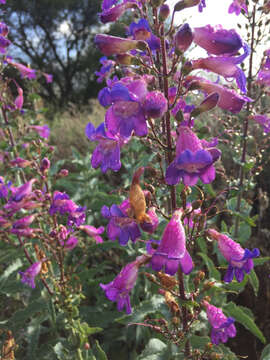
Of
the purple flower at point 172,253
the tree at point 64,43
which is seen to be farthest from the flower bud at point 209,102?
the tree at point 64,43

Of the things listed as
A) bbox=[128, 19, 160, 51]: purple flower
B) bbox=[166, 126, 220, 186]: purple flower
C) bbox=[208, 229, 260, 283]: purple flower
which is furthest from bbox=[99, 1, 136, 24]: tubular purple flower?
bbox=[208, 229, 260, 283]: purple flower

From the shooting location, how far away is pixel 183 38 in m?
1.19

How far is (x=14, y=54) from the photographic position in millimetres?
19922

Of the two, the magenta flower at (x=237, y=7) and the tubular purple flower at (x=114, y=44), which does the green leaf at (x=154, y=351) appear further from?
the magenta flower at (x=237, y=7)

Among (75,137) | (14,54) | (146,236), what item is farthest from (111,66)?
(14,54)

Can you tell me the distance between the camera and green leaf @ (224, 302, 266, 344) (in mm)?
2406

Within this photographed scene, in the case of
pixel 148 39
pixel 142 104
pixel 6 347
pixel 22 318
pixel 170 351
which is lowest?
pixel 22 318

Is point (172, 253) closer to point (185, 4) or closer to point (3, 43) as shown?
point (185, 4)

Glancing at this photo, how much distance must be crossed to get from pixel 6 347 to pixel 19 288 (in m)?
1.03

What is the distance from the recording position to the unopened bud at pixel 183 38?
117 centimetres

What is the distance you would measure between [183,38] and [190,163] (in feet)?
1.56

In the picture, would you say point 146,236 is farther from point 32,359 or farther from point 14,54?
point 14,54

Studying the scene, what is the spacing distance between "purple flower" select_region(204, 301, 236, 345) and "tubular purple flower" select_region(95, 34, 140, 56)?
1.34 metres

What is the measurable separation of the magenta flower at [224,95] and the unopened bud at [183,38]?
0.15 metres
